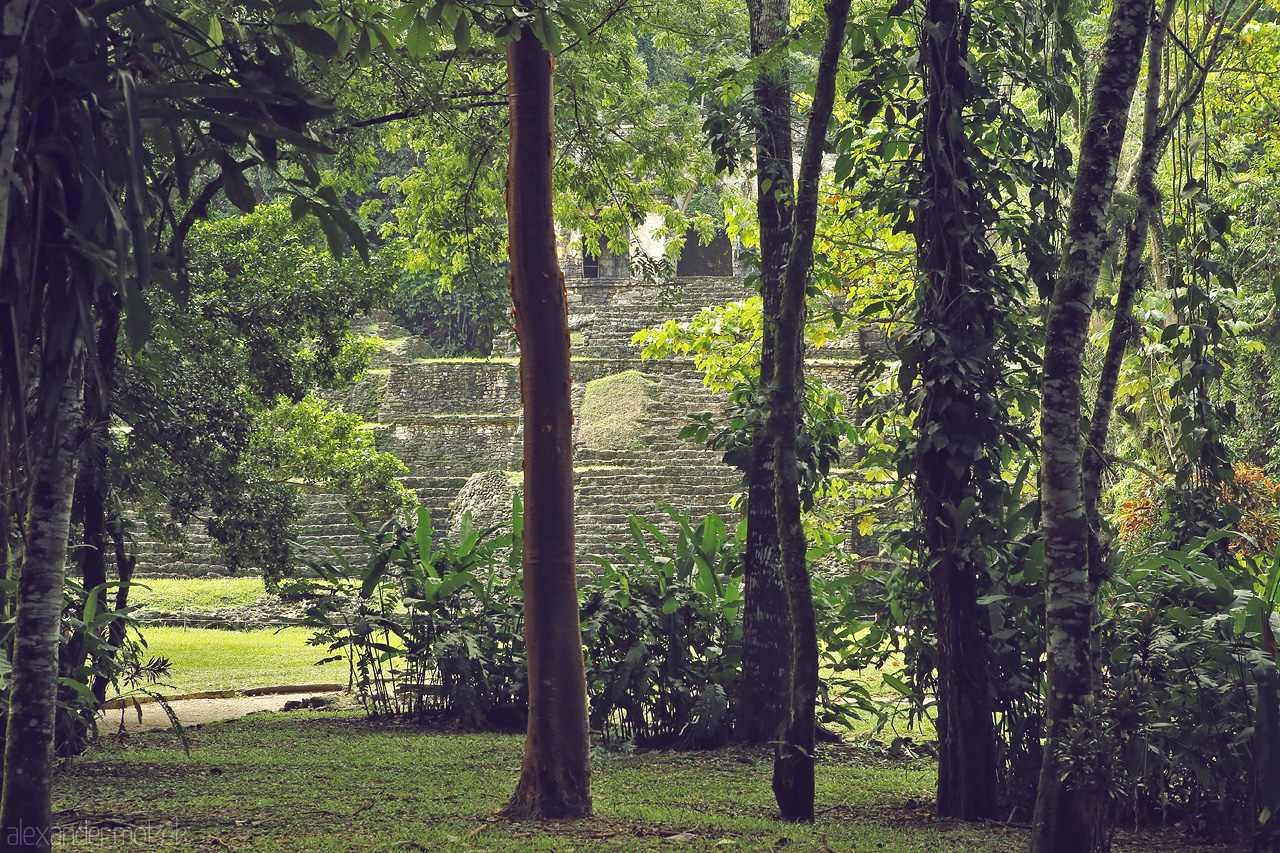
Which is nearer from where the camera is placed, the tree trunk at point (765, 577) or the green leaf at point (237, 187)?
the green leaf at point (237, 187)

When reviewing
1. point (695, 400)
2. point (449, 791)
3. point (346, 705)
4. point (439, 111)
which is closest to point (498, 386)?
point (695, 400)

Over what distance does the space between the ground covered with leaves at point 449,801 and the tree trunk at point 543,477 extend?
20 cm

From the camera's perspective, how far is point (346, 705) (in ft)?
27.1

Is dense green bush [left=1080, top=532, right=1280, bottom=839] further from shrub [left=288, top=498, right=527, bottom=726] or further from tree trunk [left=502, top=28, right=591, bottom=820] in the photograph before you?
shrub [left=288, top=498, right=527, bottom=726]

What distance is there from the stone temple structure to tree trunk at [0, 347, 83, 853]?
12.3m

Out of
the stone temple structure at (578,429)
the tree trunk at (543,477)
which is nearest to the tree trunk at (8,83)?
the tree trunk at (543,477)

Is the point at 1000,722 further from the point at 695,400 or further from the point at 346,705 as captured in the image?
the point at 695,400

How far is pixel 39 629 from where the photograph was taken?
9.41ft

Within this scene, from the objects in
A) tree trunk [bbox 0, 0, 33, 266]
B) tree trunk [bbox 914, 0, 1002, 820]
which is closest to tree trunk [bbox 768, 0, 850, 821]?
tree trunk [bbox 914, 0, 1002, 820]

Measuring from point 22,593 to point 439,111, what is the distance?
14.6ft

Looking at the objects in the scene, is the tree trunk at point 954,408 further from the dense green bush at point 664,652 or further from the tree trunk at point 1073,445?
the dense green bush at point 664,652

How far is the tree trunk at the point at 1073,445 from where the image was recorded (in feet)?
10.1

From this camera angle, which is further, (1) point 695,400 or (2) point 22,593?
(1) point 695,400

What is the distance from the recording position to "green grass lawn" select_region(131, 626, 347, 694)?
413 inches
